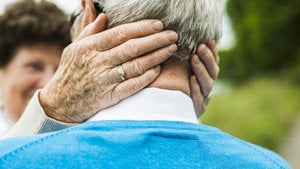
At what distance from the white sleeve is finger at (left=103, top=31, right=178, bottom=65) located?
1.04ft

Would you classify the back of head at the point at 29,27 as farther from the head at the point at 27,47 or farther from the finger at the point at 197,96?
the finger at the point at 197,96

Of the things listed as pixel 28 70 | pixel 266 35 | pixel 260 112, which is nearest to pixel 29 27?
pixel 28 70

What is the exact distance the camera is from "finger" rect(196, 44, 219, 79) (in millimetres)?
2219

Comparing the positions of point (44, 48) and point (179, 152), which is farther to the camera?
point (44, 48)

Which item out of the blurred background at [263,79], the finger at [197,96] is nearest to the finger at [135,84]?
the finger at [197,96]

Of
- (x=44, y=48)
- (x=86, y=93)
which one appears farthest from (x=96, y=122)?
(x=44, y=48)

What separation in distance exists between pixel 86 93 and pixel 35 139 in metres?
0.27

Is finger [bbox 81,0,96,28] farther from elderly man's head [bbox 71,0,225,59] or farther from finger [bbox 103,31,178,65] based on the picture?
finger [bbox 103,31,178,65]

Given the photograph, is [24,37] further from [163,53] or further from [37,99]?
[163,53]

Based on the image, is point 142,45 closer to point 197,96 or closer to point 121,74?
point 121,74

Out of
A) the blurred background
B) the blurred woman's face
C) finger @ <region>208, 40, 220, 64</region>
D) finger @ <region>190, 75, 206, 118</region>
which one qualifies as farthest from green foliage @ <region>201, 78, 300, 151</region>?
finger @ <region>208, 40, 220, 64</region>

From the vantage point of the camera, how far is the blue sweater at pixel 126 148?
189 cm

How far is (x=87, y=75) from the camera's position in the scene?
2178mm

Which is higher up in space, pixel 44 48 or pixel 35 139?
pixel 35 139
